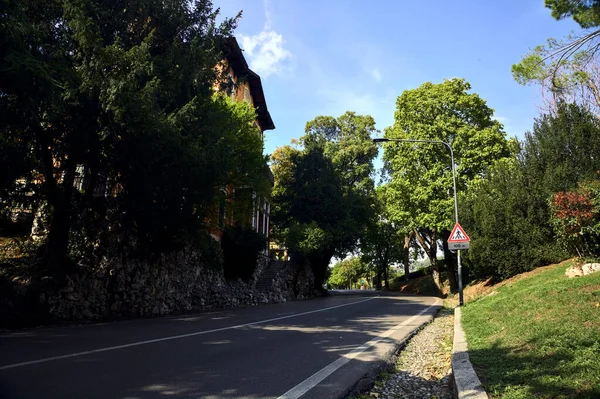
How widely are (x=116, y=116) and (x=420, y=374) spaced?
28.2 feet

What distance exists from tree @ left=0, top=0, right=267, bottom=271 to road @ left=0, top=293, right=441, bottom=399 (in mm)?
4155

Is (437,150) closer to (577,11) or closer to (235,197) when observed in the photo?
(235,197)

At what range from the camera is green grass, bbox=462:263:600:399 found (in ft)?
13.8

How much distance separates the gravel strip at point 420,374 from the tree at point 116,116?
295 inches

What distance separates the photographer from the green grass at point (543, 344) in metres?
4.20

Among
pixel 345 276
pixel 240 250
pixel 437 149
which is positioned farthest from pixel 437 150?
pixel 345 276

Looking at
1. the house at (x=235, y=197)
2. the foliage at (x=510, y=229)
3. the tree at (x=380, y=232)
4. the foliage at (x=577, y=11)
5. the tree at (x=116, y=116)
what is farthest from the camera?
the tree at (x=380, y=232)

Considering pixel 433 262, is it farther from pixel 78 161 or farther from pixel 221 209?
pixel 78 161

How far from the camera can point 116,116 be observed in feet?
33.0

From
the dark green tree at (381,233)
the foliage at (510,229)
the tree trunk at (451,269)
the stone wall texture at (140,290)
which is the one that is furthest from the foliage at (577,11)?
the tree trunk at (451,269)

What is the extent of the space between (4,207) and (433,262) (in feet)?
101

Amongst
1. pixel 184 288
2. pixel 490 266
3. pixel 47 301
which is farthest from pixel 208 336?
pixel 490 266

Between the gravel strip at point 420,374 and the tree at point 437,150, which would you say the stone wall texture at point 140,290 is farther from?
the tree at point 437,150

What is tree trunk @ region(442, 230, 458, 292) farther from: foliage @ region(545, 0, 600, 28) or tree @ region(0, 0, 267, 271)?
foliage @ region(545, 0, 600, 28)
